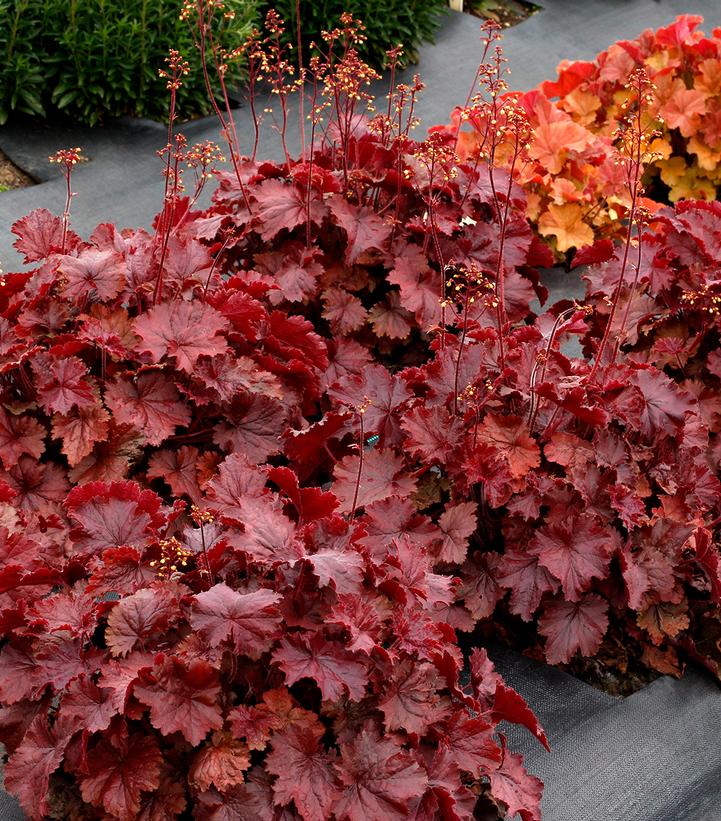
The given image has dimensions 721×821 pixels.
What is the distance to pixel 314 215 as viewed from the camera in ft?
9.23

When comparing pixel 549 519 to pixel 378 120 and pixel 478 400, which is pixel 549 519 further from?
pixel 378 120

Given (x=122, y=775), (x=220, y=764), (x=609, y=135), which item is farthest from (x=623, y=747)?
(x=609, y=135)

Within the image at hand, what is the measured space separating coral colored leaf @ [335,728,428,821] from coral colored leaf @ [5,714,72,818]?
Answer: 1.56ft

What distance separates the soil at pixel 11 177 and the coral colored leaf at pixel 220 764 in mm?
3114

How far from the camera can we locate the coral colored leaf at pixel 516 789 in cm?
179

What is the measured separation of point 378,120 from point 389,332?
0.66 meters

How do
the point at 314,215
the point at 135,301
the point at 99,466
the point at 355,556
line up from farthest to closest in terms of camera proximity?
the point at 314,215 < the point at 135,301 < the point at 99,466 < the point at 355,556

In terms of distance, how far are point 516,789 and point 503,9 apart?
5302 millimetres

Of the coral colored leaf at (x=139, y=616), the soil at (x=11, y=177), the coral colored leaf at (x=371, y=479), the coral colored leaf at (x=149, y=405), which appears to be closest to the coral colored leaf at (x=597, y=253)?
the coral colored leaf at (x=371, y=479)

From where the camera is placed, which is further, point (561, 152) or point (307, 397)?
point (561, 152)

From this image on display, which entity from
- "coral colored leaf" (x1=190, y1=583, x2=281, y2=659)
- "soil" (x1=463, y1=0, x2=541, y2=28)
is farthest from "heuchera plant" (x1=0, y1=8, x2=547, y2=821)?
"soil" (x1=463, y1=0, x2=541, y2=28)

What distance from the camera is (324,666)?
5.52ft

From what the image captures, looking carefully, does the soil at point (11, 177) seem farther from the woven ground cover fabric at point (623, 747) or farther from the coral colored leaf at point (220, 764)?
the coral colored leaf at point (220, 764)

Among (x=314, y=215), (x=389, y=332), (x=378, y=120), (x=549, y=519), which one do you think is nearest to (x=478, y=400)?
(x=549, y=519)
